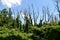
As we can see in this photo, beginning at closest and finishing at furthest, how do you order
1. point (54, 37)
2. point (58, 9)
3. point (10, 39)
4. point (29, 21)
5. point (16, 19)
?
point (54, 37) → point (10, 39) → point (58, 9) → point (29, 21) → point (16, 19)

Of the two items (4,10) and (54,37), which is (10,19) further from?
(54,37)

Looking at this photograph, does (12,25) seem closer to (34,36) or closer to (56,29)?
(34,36)

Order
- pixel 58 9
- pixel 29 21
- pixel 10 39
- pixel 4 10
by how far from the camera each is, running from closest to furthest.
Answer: pixel 10 39 → pixel 58 9 → pixel 29 21 → pixel 4 10

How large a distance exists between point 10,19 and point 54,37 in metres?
41.0

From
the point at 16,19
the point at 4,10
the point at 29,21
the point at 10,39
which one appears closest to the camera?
the point at 10,39

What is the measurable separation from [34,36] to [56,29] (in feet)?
32.0

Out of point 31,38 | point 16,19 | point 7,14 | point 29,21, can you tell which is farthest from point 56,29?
point 7,14

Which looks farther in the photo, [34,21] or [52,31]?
[34,21]

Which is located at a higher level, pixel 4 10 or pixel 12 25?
pixel 4 10

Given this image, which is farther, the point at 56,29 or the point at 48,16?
the point at 48,16

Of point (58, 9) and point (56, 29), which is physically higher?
point (58, 9)

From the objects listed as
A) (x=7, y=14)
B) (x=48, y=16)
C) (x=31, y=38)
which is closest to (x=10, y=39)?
(x=31, y=38)

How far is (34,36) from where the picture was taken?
36500 mm

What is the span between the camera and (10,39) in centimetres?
3472
